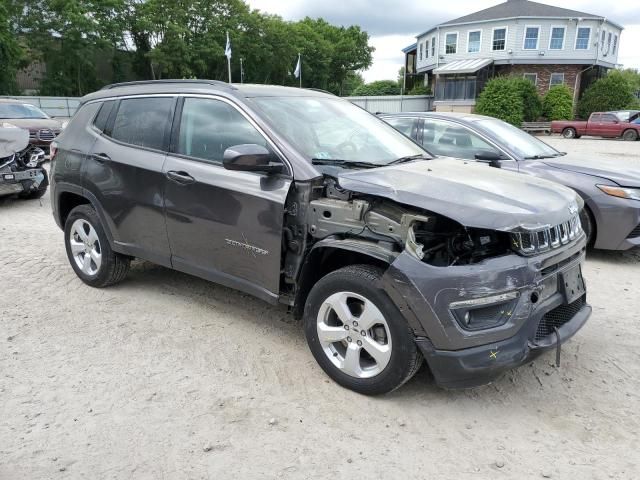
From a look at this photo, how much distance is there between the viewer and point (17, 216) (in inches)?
328

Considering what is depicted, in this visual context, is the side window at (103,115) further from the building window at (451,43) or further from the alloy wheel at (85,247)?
the building window at (451,43)

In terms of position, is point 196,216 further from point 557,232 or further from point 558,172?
point 558,172

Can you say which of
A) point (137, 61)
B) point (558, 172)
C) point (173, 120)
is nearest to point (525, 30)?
point (137, 61)

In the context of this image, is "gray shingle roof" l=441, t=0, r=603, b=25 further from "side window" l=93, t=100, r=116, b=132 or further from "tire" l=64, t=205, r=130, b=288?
"tire" l=64, t=205, r=130, b=288

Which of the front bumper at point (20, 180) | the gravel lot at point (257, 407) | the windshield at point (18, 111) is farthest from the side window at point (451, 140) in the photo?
the windshield at point (18, 111)

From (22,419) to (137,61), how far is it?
5048 cm

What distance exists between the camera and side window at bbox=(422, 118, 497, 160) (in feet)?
21.5

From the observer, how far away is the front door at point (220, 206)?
3523 millimetres

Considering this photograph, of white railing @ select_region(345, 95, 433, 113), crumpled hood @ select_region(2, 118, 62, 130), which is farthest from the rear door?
white railing @ select_region(345, 95, 433, 113)

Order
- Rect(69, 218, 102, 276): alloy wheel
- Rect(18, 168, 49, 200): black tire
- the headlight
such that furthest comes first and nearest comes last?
Rect(18, 168, 49, 200): black tire < the headlight < Rect(69, 218, 102, 276): alloy wheel

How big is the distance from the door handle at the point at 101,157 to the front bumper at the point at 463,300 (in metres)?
2.90

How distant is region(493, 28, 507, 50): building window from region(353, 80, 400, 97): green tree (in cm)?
1769

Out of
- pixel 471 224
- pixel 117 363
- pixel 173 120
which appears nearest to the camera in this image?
pixel 471 224

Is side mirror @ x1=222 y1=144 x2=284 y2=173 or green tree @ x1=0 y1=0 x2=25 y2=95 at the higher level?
green tree @ x1=0 y1=0 x2=25 y2=95
